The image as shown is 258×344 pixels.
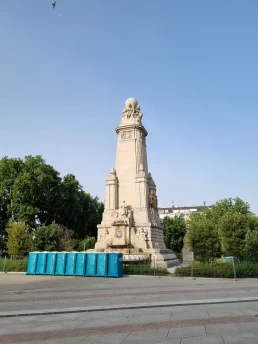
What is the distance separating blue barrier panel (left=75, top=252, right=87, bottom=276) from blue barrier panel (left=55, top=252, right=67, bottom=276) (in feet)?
3.57

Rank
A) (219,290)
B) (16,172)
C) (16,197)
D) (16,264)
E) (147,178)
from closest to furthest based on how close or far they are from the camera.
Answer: (219,290) → (16,264) → (147,178) → (16,197) → (16,172)

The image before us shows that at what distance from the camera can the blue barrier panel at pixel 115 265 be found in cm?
1989

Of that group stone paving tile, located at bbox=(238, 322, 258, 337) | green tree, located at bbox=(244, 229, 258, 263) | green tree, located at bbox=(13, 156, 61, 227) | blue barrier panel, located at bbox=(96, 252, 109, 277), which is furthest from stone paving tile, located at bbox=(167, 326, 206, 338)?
green tree, located at bbox=(13, 156, 61, 227)

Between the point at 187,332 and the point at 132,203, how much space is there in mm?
24561

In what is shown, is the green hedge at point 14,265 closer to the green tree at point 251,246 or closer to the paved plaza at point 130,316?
the paved plaza at point 130,316

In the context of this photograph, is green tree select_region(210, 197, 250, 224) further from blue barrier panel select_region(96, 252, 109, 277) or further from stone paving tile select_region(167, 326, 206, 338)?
stone paving tile select_region(167, 326, 206, 338)

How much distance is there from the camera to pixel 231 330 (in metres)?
6.98

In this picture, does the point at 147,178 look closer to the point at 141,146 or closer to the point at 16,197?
the point at 141,146

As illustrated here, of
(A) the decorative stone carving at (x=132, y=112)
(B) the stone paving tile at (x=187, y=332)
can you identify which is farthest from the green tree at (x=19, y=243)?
(B) the stone paving tile at (x=187, y=332)

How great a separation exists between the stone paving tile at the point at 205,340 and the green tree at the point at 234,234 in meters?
19.0

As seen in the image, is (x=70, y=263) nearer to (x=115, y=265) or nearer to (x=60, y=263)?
(x=60, y=263)

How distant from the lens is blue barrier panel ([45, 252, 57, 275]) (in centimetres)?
2186

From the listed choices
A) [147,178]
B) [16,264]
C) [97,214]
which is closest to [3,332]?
[16,264]

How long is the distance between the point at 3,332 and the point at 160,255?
21.5 m
